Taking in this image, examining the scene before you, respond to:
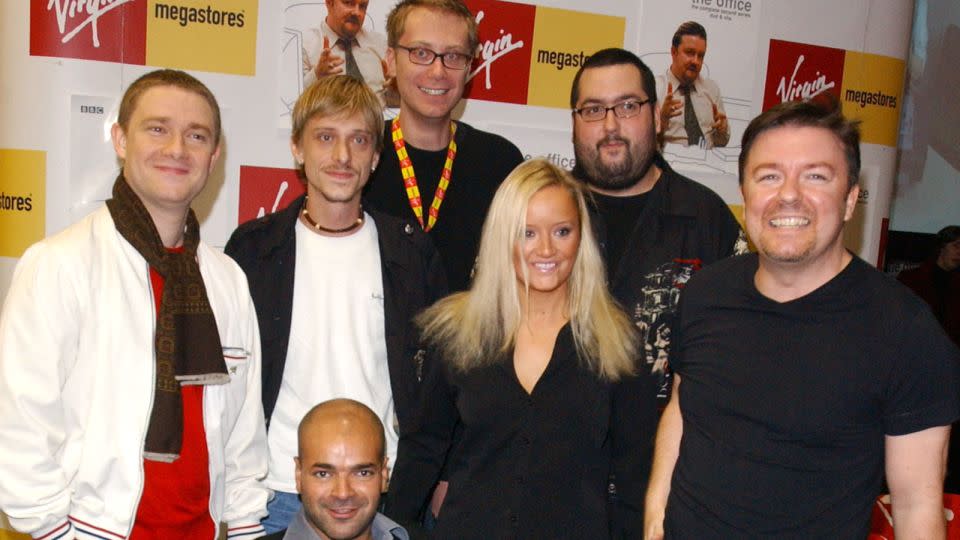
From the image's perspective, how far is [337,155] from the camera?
324cm

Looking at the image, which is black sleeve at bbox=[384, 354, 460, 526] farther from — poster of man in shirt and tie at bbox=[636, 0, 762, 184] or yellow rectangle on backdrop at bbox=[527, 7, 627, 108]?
poster of man in shirt and tie at bbox=[636, 0, 762, 184]

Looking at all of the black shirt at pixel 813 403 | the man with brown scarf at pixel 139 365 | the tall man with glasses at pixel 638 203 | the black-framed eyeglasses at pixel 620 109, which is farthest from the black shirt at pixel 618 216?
the man with brown scarf at pixel 139 365

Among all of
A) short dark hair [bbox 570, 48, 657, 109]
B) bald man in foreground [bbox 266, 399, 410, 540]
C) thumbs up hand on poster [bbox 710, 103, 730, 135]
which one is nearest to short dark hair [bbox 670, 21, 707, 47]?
thumbs up hand on poster [bbox 710, 103, 730, 135]

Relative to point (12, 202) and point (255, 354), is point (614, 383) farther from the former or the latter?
point (12, 202)

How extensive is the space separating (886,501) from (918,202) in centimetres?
414

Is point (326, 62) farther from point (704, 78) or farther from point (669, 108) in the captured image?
point (704, 78)

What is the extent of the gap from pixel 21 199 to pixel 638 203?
2.65 meters

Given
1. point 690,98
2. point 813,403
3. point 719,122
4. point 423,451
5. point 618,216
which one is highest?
point 690,98

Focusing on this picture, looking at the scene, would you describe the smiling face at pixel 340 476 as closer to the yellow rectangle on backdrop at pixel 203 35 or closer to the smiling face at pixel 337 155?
the smiling face at pixel 337 155

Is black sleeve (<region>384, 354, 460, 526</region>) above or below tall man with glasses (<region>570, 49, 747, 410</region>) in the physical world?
below

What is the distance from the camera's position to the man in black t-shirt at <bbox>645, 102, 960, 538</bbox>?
7.53 feet

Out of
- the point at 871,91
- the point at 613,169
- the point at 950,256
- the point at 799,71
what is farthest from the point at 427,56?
the point at 950,256

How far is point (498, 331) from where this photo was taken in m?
3.06

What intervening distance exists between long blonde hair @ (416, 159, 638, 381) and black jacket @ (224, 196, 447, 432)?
184 mm
